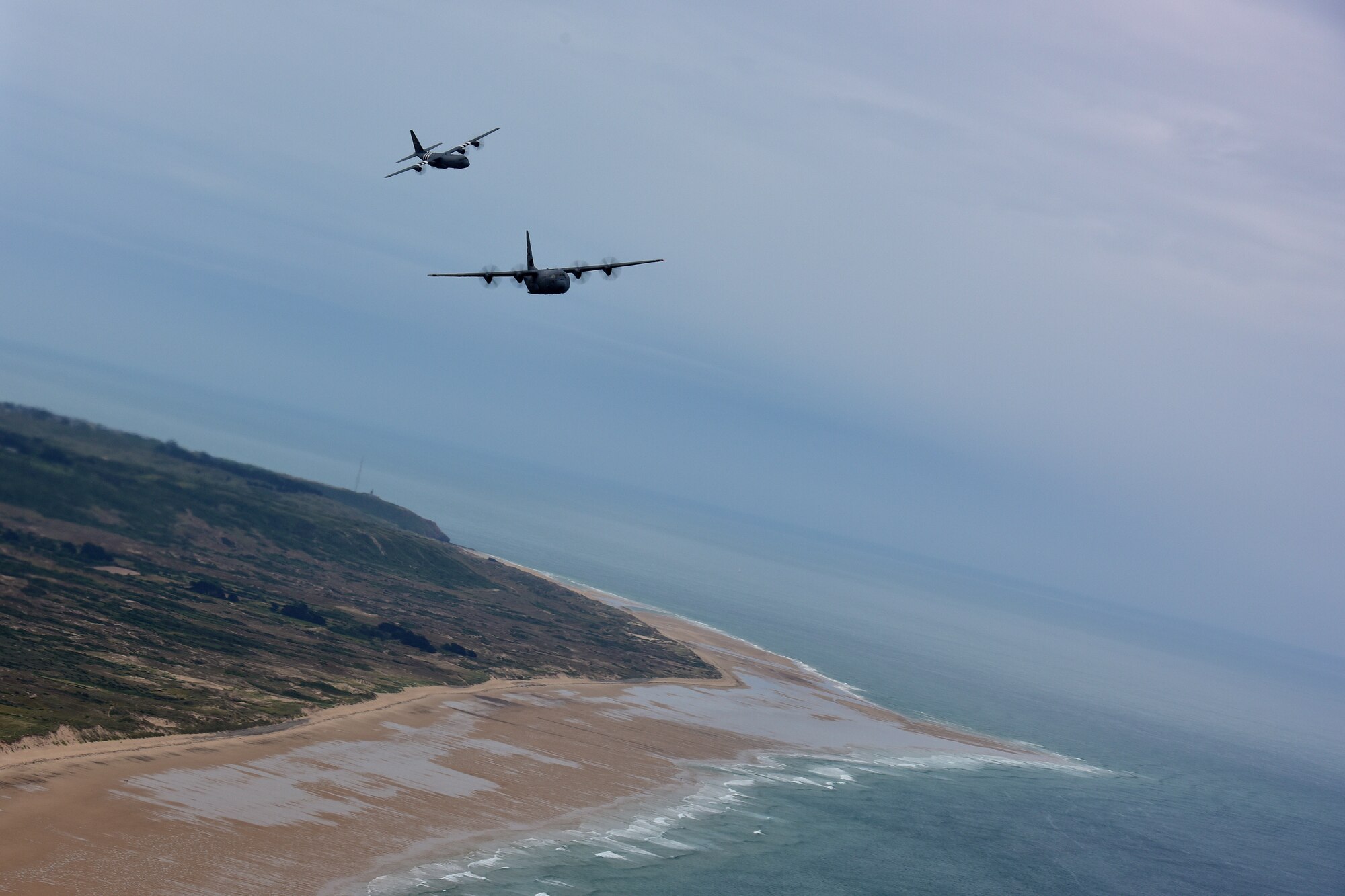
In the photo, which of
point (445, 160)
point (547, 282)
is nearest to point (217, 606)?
point (445, 160)

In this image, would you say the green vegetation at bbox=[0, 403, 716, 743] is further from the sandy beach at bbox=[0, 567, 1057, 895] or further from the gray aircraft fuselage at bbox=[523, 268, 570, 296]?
the gray aircraft fuselage at bbox=[523, 268, 570, 296]

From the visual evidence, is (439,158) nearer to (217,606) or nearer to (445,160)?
(445,160)

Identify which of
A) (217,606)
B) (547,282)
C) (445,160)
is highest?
(445,160)

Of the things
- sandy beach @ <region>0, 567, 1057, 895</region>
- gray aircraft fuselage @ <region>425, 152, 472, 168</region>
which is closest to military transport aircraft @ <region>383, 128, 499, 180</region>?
gray aircraft fuselage @ <region>425, 152, 472, 168</region>

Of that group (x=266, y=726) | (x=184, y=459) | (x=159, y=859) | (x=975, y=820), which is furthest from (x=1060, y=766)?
(x=184, y=459)

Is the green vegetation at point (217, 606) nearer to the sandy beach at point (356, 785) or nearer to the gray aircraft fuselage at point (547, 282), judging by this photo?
the sandy beach at point (356, 785)

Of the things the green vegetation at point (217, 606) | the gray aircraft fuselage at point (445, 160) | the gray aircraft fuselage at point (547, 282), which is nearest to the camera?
the gray aircraft fuselage at point (547, 282)

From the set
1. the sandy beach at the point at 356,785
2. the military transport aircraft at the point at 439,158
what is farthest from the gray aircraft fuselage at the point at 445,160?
the sandy beach at the point at 356,785
